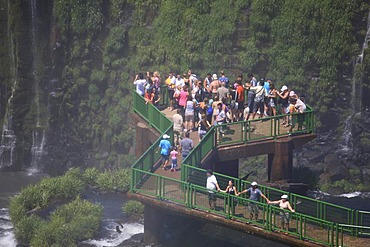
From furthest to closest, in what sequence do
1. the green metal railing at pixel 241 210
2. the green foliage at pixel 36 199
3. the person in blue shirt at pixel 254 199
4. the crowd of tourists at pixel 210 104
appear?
the green foliage at pixel 36 199 < the crowd of tourists at pixel 210 104 < the person in blue shirt at pixel 254 199 < the green metal railing at pixel 241 210

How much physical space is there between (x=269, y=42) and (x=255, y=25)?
1.38 meters

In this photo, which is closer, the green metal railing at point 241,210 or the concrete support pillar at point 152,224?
the green metal railing at point 241,210

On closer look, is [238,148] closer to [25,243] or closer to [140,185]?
[140,185]

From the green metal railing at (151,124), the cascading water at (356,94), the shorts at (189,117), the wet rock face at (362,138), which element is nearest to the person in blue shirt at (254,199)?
the green metal railing at (151,124)

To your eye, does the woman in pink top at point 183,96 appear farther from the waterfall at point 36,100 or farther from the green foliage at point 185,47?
the waterfall at point 36,100

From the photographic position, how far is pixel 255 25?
192 feet

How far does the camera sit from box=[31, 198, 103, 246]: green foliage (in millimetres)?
45000

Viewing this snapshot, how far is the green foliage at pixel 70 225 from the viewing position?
1772 inches

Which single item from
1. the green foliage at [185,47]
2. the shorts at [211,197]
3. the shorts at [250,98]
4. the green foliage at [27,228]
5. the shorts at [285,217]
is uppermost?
the green foliage at [185,47]

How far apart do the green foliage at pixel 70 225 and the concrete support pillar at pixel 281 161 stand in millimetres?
9215

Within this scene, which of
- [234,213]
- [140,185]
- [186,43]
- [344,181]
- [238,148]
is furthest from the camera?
[186,43]

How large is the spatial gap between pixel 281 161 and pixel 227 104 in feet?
12.4

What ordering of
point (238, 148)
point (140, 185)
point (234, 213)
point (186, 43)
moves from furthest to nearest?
point (186, 43) → point (238, 148) → point (140, 185) → point (234, 213)

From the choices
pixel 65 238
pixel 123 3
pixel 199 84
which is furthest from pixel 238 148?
pixel 123 3
